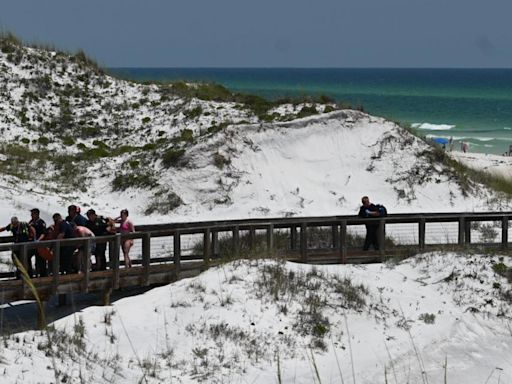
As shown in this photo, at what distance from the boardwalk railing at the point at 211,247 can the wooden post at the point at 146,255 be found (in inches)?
0.8

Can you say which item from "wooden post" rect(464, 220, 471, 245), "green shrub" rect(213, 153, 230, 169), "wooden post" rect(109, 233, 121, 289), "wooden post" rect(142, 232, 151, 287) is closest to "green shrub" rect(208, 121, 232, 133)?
"green shrub" rect(213, 153, 230, 169)

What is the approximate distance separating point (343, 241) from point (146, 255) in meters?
5.27

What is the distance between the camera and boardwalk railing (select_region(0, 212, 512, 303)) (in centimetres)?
1690

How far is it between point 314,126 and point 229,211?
670 centimetres

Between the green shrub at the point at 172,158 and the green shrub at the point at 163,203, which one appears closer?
the green shrub at the point at 163,203

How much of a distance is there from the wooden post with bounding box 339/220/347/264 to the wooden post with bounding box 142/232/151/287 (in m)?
5.15

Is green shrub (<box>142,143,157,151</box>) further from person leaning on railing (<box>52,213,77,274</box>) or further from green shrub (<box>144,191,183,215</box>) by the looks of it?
person leaning on railing (<box>52,213,77,274</box>)

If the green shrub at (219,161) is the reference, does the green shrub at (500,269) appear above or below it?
below

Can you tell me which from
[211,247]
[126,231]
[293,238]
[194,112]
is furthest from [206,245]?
[194,112]

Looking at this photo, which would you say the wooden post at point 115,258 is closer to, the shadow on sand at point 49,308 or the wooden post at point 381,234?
the shadow on sand at point 49,308

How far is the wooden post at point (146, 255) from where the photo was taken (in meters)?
18.5

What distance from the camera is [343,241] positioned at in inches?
845

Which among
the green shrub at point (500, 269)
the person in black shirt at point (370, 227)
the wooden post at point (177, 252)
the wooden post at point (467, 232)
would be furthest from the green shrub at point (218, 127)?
the green shrub at point (500, 269)

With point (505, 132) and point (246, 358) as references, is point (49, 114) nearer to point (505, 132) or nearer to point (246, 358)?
point (246, 358)
